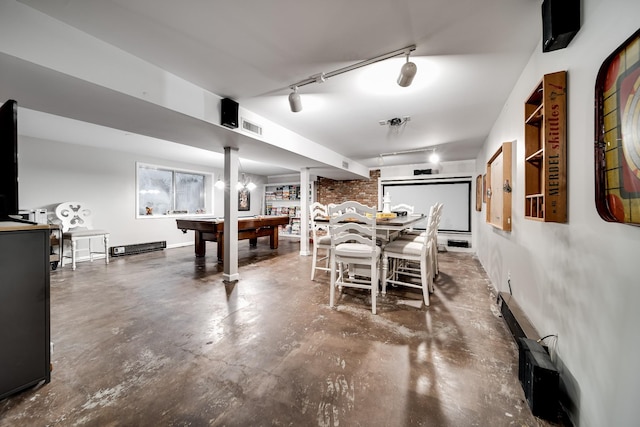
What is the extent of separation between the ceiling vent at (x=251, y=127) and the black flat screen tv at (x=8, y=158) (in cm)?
185

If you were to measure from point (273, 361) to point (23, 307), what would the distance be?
151 cm

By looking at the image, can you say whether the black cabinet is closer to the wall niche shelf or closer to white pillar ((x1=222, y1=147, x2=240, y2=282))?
white pillar ((x1=222, y1=147, x2=240, y2=282))

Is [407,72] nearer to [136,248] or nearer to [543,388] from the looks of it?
[543,388]

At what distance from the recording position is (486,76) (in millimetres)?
2279

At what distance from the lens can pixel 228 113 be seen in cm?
270

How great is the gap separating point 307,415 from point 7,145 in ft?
7.73

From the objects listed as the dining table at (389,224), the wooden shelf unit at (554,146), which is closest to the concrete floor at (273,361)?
the dining table at (389,224)

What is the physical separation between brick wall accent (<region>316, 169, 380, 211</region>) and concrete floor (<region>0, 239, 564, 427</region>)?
444cm

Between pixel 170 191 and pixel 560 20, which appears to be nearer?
pixel 560 20

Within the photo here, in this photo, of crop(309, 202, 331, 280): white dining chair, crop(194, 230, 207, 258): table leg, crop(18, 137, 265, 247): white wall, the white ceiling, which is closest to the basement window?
crop(18, 137, 265, 247): white wall

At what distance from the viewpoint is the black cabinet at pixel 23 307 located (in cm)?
132

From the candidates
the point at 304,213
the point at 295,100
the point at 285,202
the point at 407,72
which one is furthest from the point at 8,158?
the point at 285,202

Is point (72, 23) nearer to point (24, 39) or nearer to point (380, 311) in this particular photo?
point (24, 39)

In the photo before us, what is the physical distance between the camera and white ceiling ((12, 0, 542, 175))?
4.91 feet
